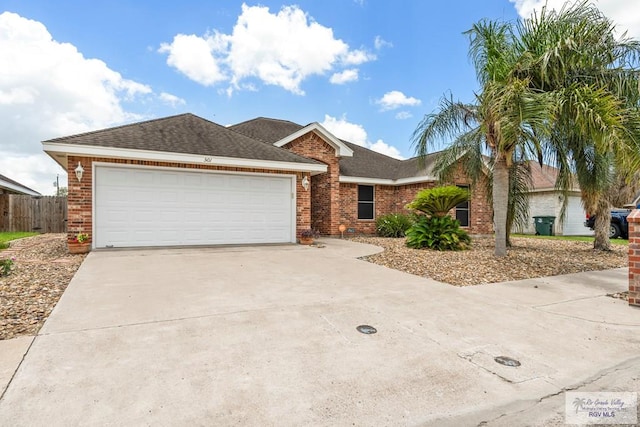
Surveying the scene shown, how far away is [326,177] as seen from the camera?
14.3 metres

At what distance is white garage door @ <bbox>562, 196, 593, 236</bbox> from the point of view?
63.0 ft

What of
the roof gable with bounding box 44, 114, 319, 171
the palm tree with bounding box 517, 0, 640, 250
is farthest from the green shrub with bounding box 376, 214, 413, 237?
the palm tree with bounding box 517, 0, 640, 250

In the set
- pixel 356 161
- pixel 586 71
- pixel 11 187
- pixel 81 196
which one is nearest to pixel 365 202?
pixel 356 161

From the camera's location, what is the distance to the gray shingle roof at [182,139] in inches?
356

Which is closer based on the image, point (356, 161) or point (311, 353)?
point (311, 353)

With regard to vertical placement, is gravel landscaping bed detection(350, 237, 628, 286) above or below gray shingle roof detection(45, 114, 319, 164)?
below

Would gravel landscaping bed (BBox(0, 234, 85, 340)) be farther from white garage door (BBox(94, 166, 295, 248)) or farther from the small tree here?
the small tree

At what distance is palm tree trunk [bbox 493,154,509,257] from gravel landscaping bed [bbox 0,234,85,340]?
28.5 ft

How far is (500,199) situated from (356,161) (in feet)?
31.3

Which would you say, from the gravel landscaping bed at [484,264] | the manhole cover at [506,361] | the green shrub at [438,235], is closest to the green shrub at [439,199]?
the green shrub at [438,235]

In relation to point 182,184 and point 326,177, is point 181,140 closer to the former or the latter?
point 182,184

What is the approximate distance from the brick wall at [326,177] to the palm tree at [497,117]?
5.19 m

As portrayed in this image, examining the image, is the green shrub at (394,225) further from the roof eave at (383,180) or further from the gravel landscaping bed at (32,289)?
the gravel landscaping bed at (32,289)

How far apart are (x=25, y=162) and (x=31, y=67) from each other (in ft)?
62.3
